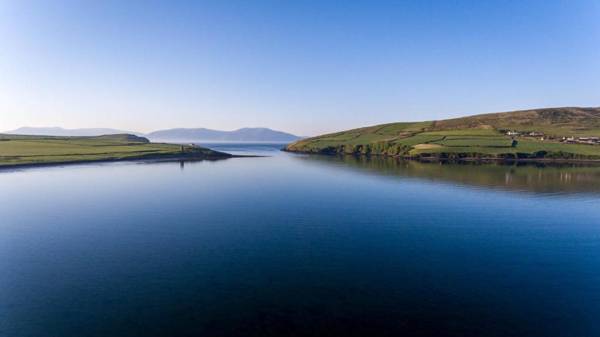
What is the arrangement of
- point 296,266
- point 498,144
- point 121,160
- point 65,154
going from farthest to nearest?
point 498,144 → point 121,160 → point 65,154 → point 296,266

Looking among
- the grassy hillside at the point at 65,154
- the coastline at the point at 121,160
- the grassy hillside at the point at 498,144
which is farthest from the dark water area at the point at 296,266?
the grassy hillside at the point at 498,144

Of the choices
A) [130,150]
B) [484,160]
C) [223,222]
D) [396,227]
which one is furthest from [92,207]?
[484,160]

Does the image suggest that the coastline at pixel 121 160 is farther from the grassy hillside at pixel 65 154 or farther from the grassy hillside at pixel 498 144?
the grassy hillside at pixel 498 144

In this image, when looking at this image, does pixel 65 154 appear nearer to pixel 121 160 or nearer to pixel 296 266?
pixel 121 160

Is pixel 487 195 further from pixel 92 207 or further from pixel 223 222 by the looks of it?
pixel 92 207

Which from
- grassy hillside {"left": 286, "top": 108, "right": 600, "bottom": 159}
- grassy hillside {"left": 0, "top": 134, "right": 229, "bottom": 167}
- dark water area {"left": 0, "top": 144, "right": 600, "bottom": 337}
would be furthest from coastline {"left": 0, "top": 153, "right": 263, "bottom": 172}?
grassy hillside {"left": 286, "top": 108, "right": 600, "bottom": 159}

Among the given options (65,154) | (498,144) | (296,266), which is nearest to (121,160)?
(65,154)

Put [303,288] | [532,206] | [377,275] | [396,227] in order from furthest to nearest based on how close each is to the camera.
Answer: [532,206]
[396,227]
[377,275]
[303,288]

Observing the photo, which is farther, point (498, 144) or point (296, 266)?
point (498, 144)
